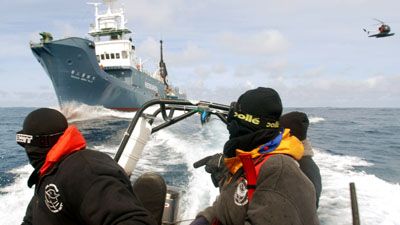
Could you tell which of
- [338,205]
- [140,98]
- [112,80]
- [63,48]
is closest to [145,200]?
[338,205]

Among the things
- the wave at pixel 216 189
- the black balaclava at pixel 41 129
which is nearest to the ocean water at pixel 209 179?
the wave at pixel 216 189

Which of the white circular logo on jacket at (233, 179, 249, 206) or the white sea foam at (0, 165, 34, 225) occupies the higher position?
the white circular logo on jacket at (233, 179, 249, 206)

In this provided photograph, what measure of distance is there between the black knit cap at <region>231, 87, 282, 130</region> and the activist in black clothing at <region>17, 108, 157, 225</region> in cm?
71

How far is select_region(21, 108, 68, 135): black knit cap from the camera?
212 cm

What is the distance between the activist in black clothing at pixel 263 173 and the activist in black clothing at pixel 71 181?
44 cm

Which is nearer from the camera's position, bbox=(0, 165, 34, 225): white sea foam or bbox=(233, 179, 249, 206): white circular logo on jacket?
bbox=(233, 179, 249, 206): white circular logo on jacket

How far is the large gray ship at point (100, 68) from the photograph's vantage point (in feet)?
111

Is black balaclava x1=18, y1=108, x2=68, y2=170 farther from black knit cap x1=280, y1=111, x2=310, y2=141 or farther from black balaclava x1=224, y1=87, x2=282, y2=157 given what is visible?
black knit cap x1=280, y1=111, x2=310, y2=141

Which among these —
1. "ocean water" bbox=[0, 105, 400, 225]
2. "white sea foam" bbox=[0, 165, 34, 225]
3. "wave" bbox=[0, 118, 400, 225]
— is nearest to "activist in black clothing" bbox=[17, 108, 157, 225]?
"ocean water" bbox=[0, 105, 400, 225]

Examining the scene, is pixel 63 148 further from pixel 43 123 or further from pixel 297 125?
pixel 297 125

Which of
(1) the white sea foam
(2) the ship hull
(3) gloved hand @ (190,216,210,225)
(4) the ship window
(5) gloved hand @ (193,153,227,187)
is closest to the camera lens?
(3) gloved hand @ (190,216,210,225)

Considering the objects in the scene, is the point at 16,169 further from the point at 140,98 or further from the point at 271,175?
the point at 140,98

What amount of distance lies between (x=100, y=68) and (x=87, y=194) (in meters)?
36.6

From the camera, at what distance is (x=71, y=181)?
191 centimetres
